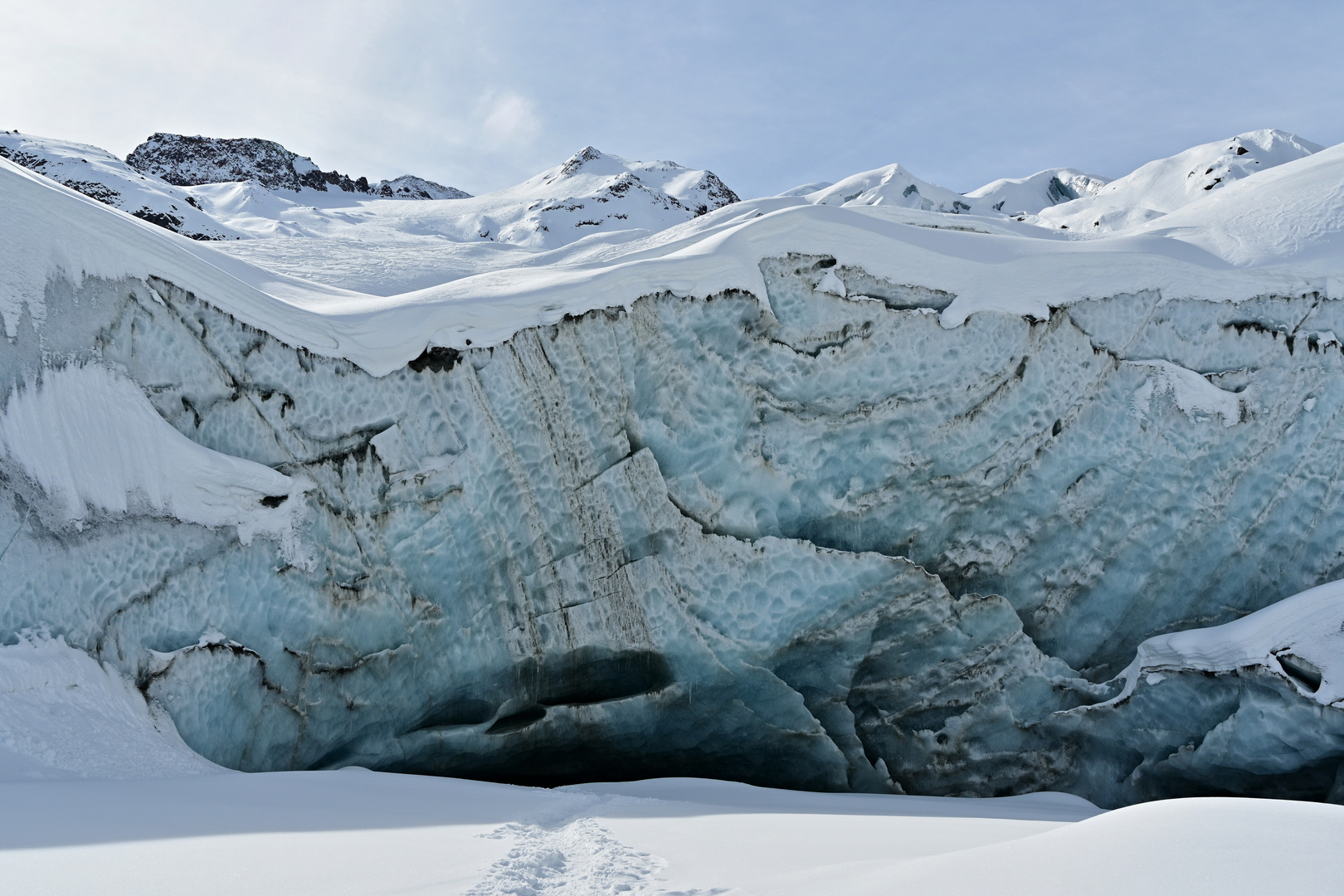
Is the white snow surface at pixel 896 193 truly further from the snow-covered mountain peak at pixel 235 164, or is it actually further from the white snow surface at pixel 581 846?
the white snow surface at pixel 581 846

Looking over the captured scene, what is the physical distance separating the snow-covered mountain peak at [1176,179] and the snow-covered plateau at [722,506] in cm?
2008

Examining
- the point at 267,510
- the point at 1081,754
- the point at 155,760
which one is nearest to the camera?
the point at 155,760

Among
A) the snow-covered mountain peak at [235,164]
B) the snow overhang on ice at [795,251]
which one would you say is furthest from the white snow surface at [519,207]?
the snow overhang on ice at [795,251]

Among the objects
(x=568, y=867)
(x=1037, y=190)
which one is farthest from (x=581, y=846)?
(x=1037, y=190)

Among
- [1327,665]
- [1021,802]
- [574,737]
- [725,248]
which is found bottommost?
[1021,802]

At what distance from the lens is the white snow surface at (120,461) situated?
4.21 m

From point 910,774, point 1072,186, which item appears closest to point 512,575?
point 910,774

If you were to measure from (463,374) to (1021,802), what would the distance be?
4.45m

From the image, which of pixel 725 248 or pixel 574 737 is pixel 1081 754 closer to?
pixel 574 737

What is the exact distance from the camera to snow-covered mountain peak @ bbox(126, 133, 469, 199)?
4616 centimetres

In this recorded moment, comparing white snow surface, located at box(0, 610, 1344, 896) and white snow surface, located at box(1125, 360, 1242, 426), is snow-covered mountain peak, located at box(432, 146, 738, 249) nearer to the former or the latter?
white snow surface, located at box(1125, 360, 1242, 426)

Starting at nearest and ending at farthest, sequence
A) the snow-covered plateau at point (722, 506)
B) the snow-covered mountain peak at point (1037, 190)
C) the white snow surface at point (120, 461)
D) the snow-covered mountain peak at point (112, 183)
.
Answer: the white snow surface at point (120, 461), the snow-covered plateau at point (722, 506), the snow-covered mountain peak at point (112, 183), the snow-covered mountain peak at point (1037, 190)

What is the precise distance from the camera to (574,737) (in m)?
5.73

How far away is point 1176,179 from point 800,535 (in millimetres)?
28672
